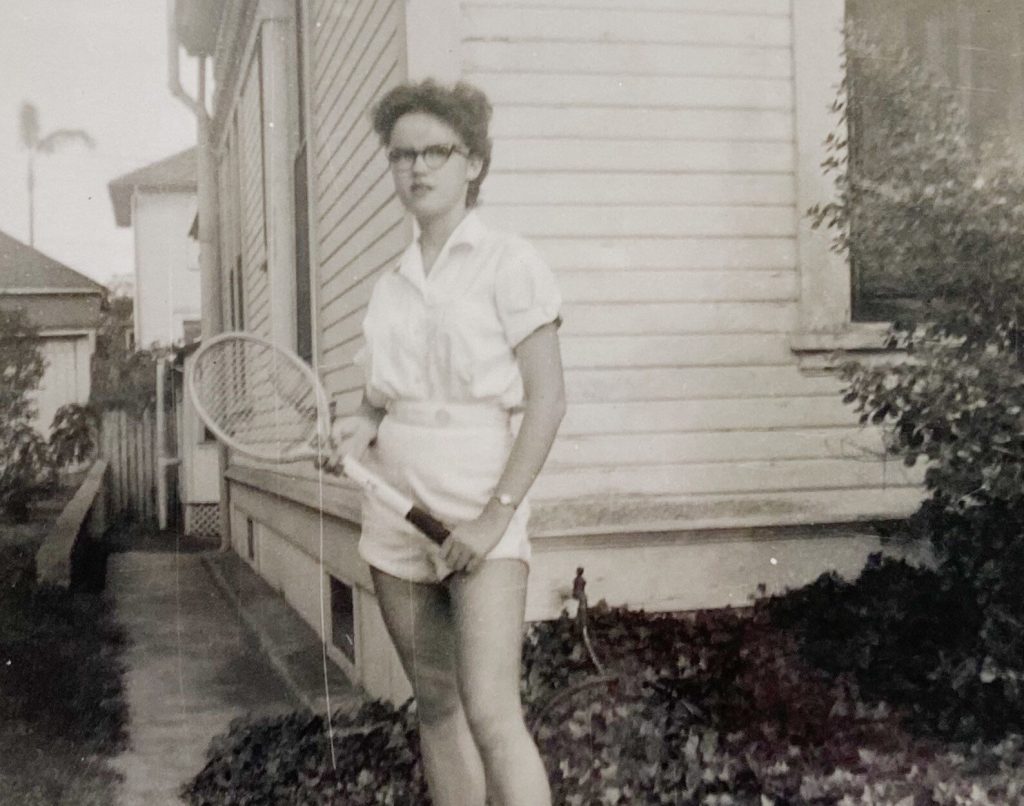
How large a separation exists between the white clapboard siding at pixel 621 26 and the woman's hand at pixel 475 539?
2.32 m

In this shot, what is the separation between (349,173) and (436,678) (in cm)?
284

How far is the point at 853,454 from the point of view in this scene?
14.5 feet

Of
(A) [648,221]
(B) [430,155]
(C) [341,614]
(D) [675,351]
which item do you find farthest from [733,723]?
(C) [341,614]

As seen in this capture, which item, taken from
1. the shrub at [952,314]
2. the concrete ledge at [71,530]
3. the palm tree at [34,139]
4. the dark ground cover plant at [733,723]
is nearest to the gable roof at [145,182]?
the palm tree at [34,139]

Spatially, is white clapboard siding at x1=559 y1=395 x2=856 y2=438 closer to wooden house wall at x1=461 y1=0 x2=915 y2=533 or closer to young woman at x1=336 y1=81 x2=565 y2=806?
wooden house wall at x1=461 y1=0 x2=915 y2=533

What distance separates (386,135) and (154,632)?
3.47 m

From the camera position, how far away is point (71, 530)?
4.50 meters

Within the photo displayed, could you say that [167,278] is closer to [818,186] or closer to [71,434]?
[71,434]

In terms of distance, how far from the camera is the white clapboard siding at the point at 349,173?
13.9 ft

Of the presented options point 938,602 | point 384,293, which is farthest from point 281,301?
point 938,602

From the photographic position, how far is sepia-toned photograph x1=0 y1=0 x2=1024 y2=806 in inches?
144

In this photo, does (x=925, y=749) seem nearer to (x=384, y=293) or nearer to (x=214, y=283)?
(x=384, y=293)

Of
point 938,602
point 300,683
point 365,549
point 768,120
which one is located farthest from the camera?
point 300,683

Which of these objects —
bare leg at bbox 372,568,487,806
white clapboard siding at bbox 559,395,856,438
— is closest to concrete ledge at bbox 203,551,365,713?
white clapboard siding at bbox 559,395,856,438
